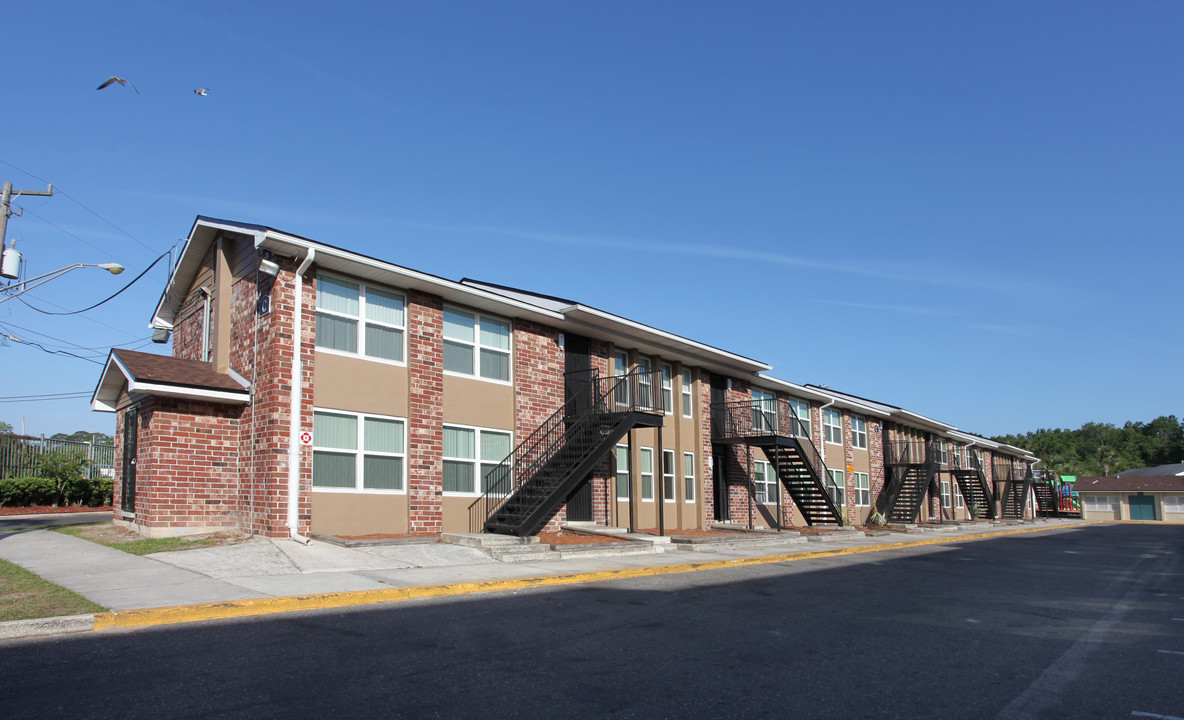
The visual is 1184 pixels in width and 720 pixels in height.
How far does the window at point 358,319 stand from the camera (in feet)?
49.2

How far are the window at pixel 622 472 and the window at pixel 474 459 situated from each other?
4249 mm

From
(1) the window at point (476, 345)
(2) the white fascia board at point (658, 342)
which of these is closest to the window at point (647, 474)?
(2) the white fascia board at point (658, 342)

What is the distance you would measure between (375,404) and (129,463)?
542 cm

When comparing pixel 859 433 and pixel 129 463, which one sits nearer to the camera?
pixel 129 463

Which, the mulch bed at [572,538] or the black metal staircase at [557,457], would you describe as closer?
the black metal staircase at [557,457]

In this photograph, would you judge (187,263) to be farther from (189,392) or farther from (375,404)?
(375,404)

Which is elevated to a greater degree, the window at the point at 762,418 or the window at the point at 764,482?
the window at the point at 762,418

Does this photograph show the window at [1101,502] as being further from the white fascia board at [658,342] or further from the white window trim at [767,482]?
the white fascia board at [658,342]

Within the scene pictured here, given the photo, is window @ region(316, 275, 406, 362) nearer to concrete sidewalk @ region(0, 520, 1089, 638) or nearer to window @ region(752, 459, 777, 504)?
concrete sidewalk @ region(0, 520, 1089, 638)

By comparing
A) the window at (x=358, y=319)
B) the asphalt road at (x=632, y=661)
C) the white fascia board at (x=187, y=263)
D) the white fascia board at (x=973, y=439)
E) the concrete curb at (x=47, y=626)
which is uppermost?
the white fascia board at (x=187, y=263)

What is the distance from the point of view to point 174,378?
14.2m

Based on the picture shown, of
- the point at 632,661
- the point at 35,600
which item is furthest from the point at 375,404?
the point at 632,661

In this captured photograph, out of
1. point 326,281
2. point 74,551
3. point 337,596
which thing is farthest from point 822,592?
point 74,551

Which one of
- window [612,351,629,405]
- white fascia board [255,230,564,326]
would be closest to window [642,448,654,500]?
window [612,351,629,405]
